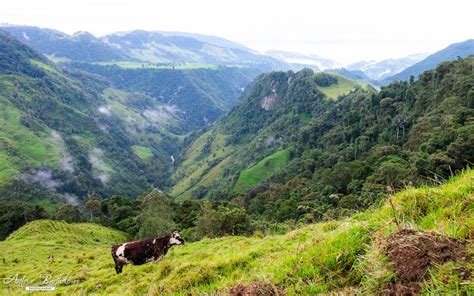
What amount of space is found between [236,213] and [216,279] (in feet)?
148

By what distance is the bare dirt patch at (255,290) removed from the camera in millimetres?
6852

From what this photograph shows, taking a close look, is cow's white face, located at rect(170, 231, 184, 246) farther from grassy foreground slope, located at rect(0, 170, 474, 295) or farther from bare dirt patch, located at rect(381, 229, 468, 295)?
bare dirt patch, located at rect(381, 229, 468, 295)

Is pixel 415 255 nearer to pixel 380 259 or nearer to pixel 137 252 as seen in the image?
pixel 380 259

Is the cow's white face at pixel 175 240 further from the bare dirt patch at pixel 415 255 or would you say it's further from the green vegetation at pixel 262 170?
the green vegetation at pixel 262 170

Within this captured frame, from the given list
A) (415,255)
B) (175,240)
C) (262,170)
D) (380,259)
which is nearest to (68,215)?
(175,240)

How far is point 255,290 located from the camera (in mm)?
6953

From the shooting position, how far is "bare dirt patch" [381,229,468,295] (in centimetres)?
535

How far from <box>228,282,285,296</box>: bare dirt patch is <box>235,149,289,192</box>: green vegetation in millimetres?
168327

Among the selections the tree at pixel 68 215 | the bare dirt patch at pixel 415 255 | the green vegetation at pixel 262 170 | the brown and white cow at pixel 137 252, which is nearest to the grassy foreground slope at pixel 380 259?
the bare dirt patch at pixel 415 255

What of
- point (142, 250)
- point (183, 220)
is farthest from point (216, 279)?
point (183, 220)

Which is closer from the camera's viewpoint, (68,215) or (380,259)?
(380,259)

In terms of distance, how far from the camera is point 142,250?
69.9ft

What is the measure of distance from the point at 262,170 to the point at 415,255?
593 feet

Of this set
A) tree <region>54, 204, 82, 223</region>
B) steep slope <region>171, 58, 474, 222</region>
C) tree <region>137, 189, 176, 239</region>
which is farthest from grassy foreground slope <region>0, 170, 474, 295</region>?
tree <region>54, 204, 82, 223</region>
